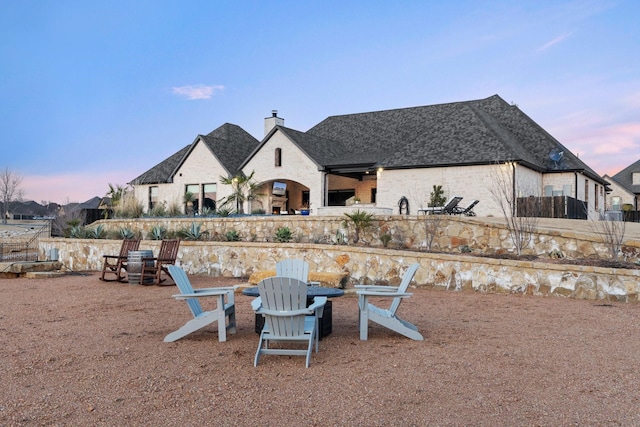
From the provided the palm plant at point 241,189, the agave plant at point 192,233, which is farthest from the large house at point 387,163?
the agave plant at point 192,233

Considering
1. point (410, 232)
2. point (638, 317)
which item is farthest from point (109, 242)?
point (638, 317)

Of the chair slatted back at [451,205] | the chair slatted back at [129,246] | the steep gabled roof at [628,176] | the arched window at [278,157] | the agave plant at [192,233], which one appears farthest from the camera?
the steep gabled roof at [628,176]

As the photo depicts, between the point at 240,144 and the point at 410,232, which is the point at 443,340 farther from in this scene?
the point at 240,144

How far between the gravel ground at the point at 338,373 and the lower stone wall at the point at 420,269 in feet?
Answer: 3.86

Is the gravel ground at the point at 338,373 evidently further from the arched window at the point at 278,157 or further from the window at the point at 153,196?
the window at the point at 153,196

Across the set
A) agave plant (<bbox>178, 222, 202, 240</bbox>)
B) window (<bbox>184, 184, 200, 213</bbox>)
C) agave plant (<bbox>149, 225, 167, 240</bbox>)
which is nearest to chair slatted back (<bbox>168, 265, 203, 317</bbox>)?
agave plant (<bbox>178, 222, 202, 240</bbox>)

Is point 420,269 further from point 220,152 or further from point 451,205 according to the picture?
point 220,152

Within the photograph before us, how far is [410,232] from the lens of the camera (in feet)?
48.0

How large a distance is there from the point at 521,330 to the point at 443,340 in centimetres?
139

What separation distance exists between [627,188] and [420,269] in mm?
44536

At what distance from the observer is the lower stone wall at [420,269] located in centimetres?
972

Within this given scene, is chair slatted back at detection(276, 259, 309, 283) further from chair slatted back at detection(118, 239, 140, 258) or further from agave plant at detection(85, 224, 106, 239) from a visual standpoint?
agave plant at detection(85, 224, 106, 239)

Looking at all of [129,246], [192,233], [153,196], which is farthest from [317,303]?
[153,196]

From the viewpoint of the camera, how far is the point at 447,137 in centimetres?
2452
